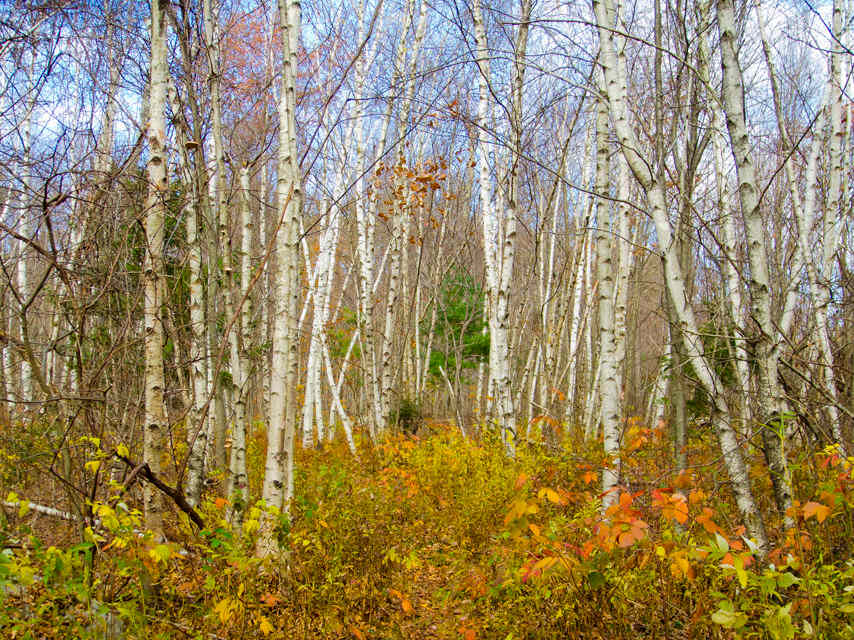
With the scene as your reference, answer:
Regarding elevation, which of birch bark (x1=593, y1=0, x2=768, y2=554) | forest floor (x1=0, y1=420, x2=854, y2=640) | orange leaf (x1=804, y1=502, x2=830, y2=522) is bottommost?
Answer: forest floor (x1=0, y1=420, x2=854, y2=640)

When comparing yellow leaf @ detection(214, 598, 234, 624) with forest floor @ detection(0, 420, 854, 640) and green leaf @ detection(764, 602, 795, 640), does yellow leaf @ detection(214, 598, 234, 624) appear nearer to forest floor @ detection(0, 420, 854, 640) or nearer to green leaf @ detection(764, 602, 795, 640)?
forest floor @ detection(0, 420, 854, 640)

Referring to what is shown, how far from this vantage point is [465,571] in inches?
159

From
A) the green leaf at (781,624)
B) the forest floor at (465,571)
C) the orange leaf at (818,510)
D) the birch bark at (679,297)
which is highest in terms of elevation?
the birch bark at (679,297)

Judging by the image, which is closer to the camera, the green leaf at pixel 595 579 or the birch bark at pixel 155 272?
the green leaf at pixel 595 579

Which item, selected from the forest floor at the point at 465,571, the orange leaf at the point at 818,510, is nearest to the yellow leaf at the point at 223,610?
the forest floor at the point at 465,571

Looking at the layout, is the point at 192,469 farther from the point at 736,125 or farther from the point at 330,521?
the point at 736,125

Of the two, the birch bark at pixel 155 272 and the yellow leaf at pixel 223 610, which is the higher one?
the birch bark at pixel 155 272

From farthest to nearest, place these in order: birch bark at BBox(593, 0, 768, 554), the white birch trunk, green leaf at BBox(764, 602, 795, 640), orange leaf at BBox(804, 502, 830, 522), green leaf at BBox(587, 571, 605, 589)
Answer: the white birch trunk
birch bark at BBox(593, 0, 768, 554)
green leaf at BBox(587, 571, 605, 589)
orange leaf at BBox(804, 502, 830, 522)
green leaf at BBox(764, 602, 795, 640)

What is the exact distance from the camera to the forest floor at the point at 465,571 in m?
2.17

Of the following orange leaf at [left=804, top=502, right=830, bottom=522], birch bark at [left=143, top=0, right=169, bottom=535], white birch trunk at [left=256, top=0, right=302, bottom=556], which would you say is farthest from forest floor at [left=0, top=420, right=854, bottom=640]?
birch bark at [left=143, top=0, right=169, bottom=535]

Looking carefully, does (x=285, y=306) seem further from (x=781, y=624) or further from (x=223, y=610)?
(x=781, y=624)

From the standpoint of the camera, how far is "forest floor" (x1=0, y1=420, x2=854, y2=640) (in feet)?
7.13

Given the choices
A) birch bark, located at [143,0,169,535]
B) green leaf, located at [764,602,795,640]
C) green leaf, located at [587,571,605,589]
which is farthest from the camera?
birch bark, located at [143,0,169,535]

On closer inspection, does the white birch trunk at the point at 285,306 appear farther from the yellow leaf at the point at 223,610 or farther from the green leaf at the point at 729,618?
the green leaf at the point at 729,618
